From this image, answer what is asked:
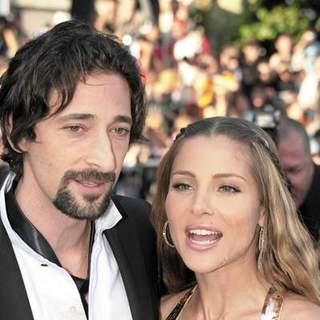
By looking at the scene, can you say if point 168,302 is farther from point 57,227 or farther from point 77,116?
point 77,116

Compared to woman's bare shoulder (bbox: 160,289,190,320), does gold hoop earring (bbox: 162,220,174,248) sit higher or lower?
higher

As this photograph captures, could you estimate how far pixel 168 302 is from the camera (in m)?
2.77

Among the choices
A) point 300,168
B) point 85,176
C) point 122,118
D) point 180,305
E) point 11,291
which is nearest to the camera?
point 11,291

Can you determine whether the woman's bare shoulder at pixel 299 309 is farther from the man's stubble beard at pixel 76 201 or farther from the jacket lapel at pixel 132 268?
the man's stubble beard at pixel 76 201

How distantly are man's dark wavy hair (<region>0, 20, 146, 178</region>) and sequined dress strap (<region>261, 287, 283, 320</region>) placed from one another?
85cm

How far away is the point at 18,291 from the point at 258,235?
88cm

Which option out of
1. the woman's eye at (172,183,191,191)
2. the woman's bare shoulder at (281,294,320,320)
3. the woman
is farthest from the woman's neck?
the woman's eye at (172,183,191,191)

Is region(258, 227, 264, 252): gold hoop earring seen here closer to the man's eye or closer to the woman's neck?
the woman's neck

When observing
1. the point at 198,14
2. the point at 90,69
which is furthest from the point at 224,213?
the point at 198,14

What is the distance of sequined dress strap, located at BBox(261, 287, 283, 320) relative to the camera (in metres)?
2.41

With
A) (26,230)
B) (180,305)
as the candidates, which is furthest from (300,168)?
(26,230)

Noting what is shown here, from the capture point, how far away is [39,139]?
2.42 metres

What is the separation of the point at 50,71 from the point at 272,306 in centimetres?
106

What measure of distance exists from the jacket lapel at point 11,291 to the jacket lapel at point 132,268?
0.44 m
